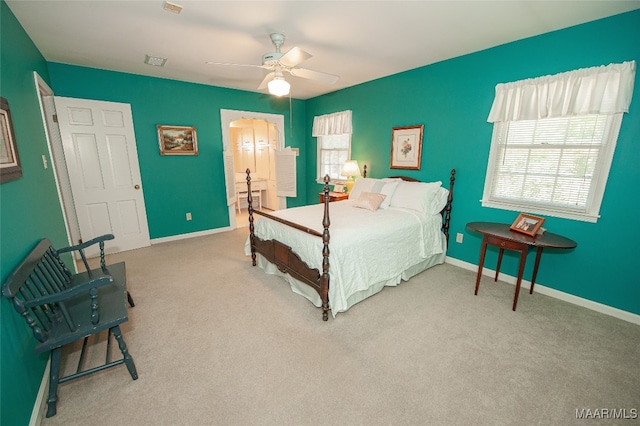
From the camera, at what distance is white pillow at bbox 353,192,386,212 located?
3.42 meters

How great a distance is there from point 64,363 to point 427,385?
2.63 m

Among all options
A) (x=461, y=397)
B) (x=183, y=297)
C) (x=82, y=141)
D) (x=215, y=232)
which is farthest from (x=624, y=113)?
(x=82, y=141)

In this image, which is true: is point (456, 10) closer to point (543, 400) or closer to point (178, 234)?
point (543, 400)

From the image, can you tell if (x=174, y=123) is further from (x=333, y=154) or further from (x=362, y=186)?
(x=362, y=186)

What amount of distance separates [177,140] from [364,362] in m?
4.31

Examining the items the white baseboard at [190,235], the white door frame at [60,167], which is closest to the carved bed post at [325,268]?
the white door frame at [60,167]

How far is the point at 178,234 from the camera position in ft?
15.2

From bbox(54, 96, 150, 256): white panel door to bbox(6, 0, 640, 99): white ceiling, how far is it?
25.7 inches

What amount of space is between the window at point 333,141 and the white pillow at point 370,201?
4.96 feet

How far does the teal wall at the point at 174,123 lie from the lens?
365cm

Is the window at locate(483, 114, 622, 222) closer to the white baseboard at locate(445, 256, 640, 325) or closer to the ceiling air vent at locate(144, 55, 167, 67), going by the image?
the white baseboard at locate(445, 256, 640, 325)

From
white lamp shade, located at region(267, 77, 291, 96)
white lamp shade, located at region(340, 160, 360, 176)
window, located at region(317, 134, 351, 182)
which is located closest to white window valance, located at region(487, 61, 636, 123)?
white lamp shade, located at region(340, 160, 360, 176)

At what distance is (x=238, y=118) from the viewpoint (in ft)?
16.1

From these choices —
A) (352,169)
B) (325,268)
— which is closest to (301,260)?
(325,268)
